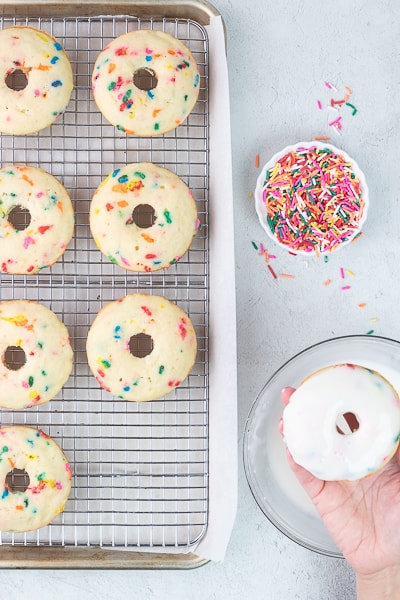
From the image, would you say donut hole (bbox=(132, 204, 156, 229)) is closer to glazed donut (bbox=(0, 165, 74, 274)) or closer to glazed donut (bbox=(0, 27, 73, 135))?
glazed donut (bbox=(0, 165, 74, 274))

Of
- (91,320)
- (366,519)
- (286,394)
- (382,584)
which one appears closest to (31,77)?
(91,320)

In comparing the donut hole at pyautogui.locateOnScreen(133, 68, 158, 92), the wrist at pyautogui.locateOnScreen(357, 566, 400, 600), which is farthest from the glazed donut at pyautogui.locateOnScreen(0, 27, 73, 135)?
the wrist at pyautogui.locateOnScreen(357, 566, 400, 600)

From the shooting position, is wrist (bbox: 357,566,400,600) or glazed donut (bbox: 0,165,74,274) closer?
wrist (bbox: 357,566,400,600)

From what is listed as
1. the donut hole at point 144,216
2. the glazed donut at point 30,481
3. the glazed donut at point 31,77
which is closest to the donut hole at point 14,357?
the glazed donut at point 30,481

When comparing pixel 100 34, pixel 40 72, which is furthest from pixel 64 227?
pixel 100 34

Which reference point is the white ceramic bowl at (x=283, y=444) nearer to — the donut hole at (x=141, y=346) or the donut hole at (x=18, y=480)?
the donut hole at (x=141, y=346)

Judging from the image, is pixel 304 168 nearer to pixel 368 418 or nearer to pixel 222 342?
pixel 222 342
